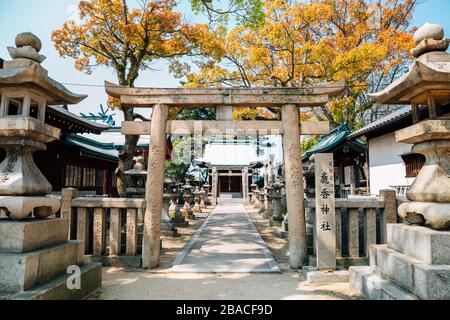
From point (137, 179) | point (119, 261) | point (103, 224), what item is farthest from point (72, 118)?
point (119, 261)

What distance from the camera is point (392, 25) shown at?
1925 cm

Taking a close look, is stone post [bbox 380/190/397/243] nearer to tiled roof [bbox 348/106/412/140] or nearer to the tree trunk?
tiled roof [bbox 348/106/412/140]

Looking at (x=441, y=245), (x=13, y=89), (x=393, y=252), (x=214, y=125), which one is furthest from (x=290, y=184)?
(x=13, y=89)

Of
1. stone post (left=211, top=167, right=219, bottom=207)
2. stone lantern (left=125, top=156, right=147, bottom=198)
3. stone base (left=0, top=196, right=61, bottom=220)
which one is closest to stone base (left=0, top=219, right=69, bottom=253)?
stone base (left=0, top=196, right=61, bottom=220)

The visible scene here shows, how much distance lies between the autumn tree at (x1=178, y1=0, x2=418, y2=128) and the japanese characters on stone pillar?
8.61 meters

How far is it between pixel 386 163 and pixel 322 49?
6518 mm

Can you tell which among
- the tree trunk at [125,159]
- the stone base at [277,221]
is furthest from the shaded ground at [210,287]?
the stone base at [277,221]

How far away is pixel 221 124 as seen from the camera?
23.0 feet

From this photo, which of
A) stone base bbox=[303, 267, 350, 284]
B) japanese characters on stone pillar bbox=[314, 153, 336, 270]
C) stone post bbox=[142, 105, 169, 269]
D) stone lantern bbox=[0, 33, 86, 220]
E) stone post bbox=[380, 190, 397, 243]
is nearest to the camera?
stone lantern bbox=[0, 33, 86, 220]

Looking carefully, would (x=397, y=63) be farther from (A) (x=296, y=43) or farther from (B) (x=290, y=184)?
(B) (x=290, y=184)

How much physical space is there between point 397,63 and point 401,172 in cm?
826

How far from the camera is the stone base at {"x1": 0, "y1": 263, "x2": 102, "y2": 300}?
3.46m

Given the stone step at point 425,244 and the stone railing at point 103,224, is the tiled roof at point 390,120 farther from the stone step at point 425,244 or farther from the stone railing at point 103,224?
the stone railing at point 103,224

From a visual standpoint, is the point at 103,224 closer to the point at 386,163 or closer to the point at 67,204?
the point at 67,204
